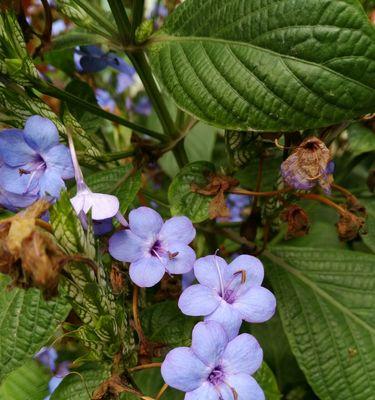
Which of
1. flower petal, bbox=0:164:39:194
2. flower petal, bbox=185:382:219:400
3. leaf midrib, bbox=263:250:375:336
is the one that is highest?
flower petal, bbox=0:164:39:194

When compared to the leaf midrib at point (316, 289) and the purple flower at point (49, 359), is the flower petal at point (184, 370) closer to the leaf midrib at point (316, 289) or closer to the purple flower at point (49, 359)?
the leaf midrib at point (316, 289)

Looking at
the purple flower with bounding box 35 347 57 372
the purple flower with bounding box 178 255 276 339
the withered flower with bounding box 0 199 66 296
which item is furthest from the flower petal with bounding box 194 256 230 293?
the purple flower with bounding box 35 347 57 372

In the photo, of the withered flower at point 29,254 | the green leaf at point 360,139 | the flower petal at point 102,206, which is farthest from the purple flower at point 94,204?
the green leaf at point 360,139

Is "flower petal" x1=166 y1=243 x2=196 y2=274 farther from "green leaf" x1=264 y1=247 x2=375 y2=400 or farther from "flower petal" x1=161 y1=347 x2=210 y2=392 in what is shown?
"green leaf" x1=264 y1=247 x2=375 y2=400

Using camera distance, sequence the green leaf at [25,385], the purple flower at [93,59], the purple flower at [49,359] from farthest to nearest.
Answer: the purple flower at [49,359]
the purple flower at [93,59]
the green leaf at [25,385]

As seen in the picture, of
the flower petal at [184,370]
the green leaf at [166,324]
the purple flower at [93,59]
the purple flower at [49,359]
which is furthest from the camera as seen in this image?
the purple flower at [49,359]

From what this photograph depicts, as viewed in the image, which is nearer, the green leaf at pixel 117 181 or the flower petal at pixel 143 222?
the flower petal at pixel 143 222

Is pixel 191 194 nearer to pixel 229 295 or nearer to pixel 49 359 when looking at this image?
pixel 229 295

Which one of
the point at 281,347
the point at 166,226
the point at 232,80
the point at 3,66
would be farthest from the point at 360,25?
the point at 281,347
